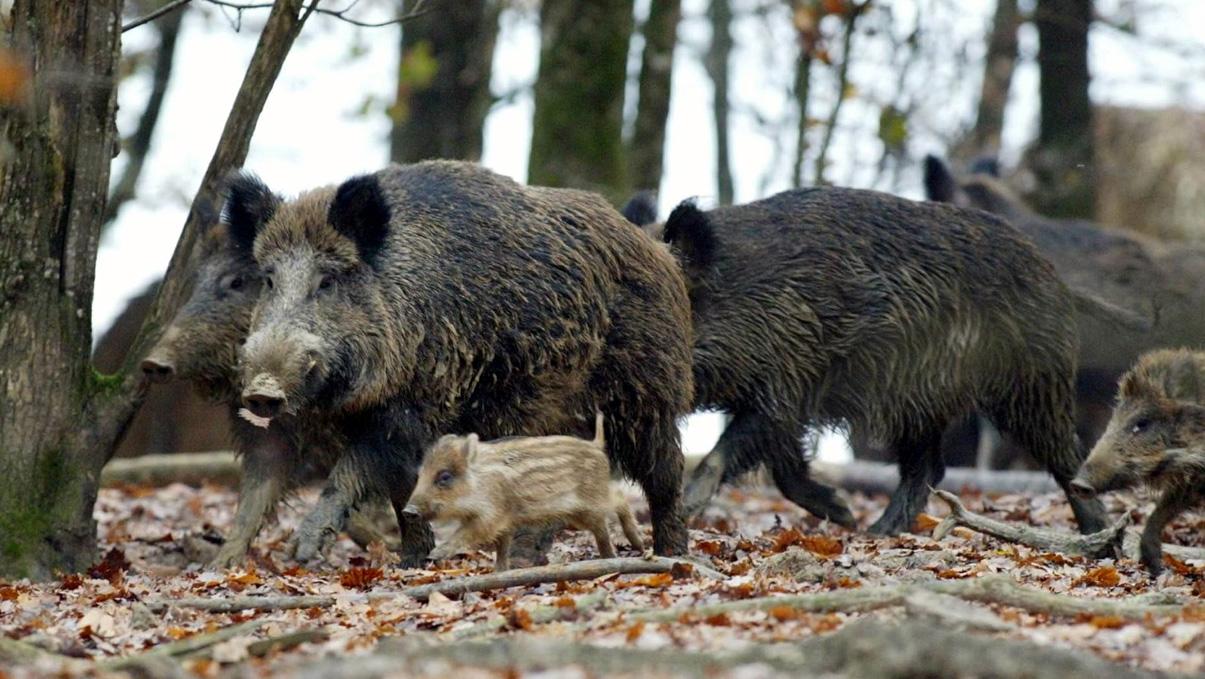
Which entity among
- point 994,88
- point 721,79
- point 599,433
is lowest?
point 599,433

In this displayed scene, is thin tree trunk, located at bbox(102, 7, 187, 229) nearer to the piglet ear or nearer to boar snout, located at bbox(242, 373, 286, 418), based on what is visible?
boar snout, located at bbox(242, 373, 286, 418)

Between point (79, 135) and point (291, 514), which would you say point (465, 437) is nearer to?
point (79, 135)

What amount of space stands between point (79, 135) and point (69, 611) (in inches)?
94.3

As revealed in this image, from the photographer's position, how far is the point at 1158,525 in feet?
24.8

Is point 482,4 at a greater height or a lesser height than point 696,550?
greater

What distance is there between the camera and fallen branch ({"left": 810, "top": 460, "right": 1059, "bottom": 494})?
12.0 meters

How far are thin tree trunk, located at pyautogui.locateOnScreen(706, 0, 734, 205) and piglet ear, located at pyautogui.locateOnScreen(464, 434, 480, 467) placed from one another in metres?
12.4

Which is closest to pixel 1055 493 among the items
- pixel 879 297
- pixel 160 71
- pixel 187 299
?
pixel 879 297

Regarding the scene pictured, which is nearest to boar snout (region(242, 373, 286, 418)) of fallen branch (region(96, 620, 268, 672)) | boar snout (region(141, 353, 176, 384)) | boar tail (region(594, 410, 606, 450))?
boar snout (region(141, 353, 176, 384))

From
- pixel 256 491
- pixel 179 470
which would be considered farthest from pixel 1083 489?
pixel 179 470

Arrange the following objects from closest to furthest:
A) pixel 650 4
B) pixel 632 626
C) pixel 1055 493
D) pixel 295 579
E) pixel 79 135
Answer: pixel 632 626
pixel 295 579
pixel 79 135
pixel 1055 493
pixel 650 4

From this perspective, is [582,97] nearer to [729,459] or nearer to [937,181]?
[937,181]

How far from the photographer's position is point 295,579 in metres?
7.32

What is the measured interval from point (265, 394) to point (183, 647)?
213cm
